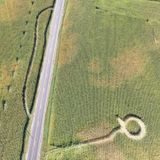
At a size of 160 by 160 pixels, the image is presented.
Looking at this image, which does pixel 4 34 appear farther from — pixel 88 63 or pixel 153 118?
pixel 153 118

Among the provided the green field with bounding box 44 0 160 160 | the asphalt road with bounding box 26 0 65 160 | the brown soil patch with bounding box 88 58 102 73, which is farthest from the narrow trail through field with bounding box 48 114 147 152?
the brown soil patch with bounding box 88 58 102 73

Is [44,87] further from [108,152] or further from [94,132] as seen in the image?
[108,152]

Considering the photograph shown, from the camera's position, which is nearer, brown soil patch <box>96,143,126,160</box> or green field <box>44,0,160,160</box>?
brown soil patch <box>96,143,126,160</box>

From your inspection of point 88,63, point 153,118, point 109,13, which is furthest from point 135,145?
point 109,13

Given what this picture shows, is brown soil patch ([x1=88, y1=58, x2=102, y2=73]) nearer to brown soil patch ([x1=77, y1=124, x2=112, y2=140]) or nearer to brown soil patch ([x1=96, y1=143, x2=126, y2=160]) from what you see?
brown soil patch ([x1=77, y1=124, x2=112, y2=140])

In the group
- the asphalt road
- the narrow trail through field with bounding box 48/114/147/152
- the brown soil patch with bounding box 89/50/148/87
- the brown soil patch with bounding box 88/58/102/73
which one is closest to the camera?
the asphalt road

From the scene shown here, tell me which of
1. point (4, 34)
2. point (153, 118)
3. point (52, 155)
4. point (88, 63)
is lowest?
point (52, 155)
